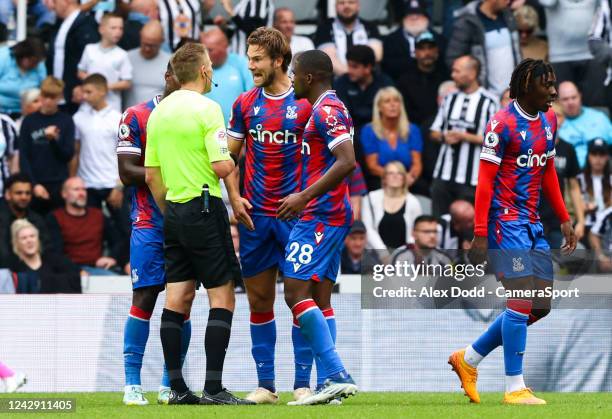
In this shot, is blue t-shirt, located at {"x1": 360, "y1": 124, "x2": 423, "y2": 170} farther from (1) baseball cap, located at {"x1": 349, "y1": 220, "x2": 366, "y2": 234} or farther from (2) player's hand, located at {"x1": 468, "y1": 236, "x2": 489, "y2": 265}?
(2) player's hand, located at {"x1": 468, "y1": 236, "x2": 489, "y2": 265}

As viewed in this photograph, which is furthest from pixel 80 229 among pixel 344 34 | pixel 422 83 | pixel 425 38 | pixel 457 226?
pixel 425 38

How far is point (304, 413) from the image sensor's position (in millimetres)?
8992

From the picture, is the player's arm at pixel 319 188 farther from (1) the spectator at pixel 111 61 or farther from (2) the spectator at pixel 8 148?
(1) the spectator at pixel 111 61

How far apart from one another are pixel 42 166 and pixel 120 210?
3.39 ft

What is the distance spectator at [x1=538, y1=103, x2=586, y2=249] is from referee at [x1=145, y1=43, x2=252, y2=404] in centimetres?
671

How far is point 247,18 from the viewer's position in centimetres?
1709

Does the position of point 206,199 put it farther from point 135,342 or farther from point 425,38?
point 425,38

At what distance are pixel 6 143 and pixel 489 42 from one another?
5718 millimetres

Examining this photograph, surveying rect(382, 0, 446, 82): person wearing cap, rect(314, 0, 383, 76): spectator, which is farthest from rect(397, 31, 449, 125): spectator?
rect(314, 0, 383, 76): spectator

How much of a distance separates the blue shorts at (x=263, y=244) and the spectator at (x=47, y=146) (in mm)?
6390

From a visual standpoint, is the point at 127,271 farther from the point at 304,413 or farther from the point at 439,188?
the point at 304,413

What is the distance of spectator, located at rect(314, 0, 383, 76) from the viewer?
17.1 metres

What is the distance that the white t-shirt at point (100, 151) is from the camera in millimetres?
16531

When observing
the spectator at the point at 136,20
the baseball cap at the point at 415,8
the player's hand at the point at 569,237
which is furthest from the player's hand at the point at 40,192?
the player's hand at the point at 569,237
